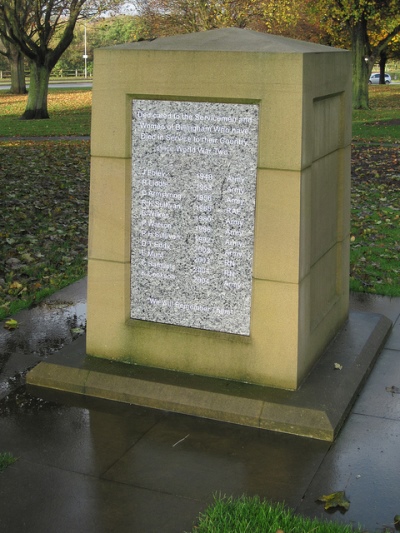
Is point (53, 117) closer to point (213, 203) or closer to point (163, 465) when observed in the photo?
point (213, 203)

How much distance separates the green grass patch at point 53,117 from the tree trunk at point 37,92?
1.55ft

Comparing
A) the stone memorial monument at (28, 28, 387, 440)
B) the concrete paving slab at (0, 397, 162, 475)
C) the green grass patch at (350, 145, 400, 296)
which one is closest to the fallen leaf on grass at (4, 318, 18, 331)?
the stone memorial monument at (28, 28, 387, 440)

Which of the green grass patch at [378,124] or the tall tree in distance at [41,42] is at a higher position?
the tall tree in distance at [41,42]

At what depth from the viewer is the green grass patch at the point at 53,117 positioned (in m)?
24.0

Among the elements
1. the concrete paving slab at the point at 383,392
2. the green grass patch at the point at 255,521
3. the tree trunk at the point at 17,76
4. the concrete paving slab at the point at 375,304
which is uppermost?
the tree trunk at the point at 17,76

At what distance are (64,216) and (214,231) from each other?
6.17 meters

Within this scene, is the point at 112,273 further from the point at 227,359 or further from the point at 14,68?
the point at 14,68

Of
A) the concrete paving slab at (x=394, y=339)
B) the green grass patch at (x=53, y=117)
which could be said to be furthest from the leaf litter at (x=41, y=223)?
the green grass patch at (x=53, y=117)

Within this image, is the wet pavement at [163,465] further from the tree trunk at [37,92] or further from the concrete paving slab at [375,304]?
the tree trunk at [37,92]

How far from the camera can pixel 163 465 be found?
451 cm

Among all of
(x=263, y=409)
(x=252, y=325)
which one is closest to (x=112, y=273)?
(x=252, y=325)

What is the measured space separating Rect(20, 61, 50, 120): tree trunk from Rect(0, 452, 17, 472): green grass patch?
2594 centimetres

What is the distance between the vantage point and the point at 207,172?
518 centimetres

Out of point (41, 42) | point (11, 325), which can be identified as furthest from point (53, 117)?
point (11, 325)
